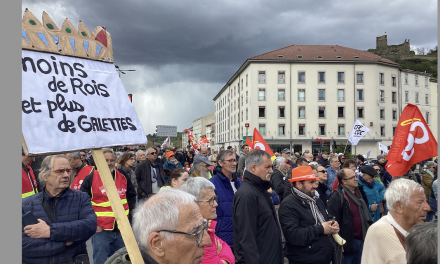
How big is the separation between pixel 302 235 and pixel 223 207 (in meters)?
1.13

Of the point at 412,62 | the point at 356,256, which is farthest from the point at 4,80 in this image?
the point at 412,62

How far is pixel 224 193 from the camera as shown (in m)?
4.61

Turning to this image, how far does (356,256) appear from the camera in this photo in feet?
16.0

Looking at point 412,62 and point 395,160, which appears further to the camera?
point 412,62

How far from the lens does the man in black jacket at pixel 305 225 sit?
395 cm

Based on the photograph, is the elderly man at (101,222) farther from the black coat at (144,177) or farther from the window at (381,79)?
the window at (381,79)

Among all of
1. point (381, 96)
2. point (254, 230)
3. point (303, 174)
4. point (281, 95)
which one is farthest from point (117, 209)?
point (381, 96)

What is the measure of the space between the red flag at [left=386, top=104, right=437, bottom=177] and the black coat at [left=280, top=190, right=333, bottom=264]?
5.69 feet

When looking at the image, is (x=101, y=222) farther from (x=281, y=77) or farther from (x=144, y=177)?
(x=281, y=77)

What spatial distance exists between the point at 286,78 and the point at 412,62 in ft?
224

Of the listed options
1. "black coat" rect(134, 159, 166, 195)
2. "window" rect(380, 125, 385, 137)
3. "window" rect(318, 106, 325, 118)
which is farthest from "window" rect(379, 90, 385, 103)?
"black coat" rect(134, 159, 166, 195)

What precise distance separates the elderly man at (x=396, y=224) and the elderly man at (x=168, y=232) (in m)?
1.69

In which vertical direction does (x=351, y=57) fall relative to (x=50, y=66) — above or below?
above

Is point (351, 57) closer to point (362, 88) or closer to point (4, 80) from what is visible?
point (362, 88)
